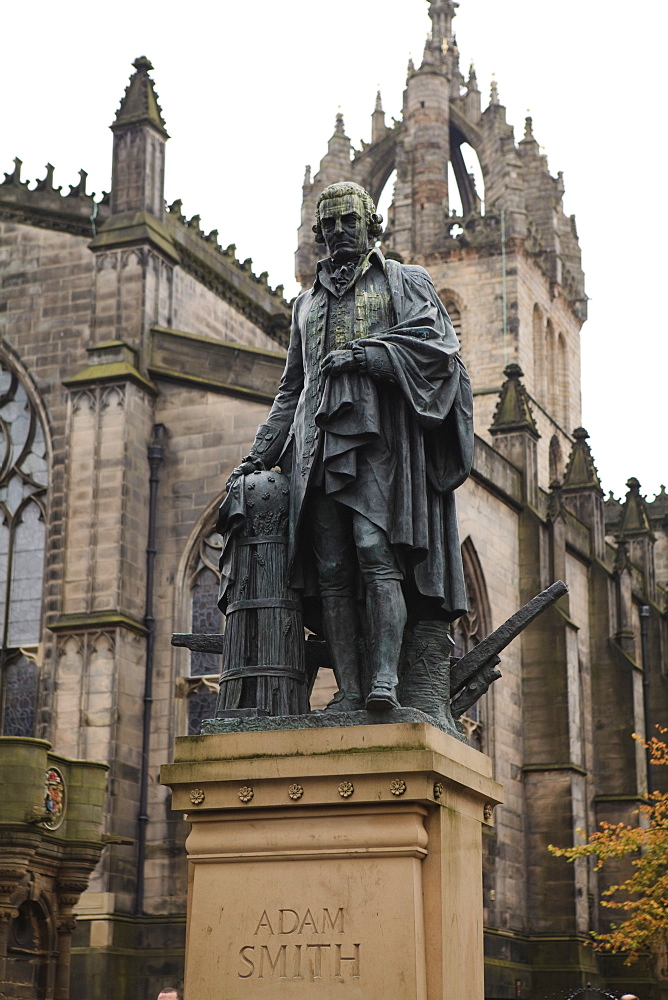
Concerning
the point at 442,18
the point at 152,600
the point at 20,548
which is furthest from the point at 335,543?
the point at 442,18

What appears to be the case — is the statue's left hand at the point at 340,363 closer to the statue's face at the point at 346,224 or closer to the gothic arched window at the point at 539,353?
the statue's face at the point at 346,224

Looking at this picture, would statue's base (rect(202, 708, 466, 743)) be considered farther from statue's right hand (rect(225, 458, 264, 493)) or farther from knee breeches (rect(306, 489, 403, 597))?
statue's right hand (rect(225, 458, 264, 493))

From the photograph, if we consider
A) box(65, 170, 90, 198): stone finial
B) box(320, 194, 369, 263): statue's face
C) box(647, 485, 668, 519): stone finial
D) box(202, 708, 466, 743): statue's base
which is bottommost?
box(202, 708, 466, 743): statue's base

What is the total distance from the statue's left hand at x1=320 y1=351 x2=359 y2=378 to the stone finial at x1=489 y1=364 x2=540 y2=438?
25.4 metres

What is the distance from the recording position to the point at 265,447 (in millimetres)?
6793

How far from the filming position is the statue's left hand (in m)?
6.30

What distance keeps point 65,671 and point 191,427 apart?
447 centimetres

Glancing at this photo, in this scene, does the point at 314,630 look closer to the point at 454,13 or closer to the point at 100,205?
the point at 100,205

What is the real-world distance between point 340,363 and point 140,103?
21948 millimetres

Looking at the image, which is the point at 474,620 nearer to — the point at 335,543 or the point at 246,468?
the point at 246,468

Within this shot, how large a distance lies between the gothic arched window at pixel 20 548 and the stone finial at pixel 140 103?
186 inches

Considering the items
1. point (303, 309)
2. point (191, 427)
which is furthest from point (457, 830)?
point (191, 427)

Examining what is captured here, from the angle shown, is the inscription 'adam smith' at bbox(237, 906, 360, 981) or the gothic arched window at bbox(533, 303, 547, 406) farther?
the gothic arched window at bbox(533, 303, 547, 406)

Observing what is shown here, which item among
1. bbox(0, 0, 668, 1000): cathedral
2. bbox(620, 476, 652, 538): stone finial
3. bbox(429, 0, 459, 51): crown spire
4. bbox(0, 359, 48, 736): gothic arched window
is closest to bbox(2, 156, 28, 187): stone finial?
bbox(0, 0, 668, 1000): cathedral
